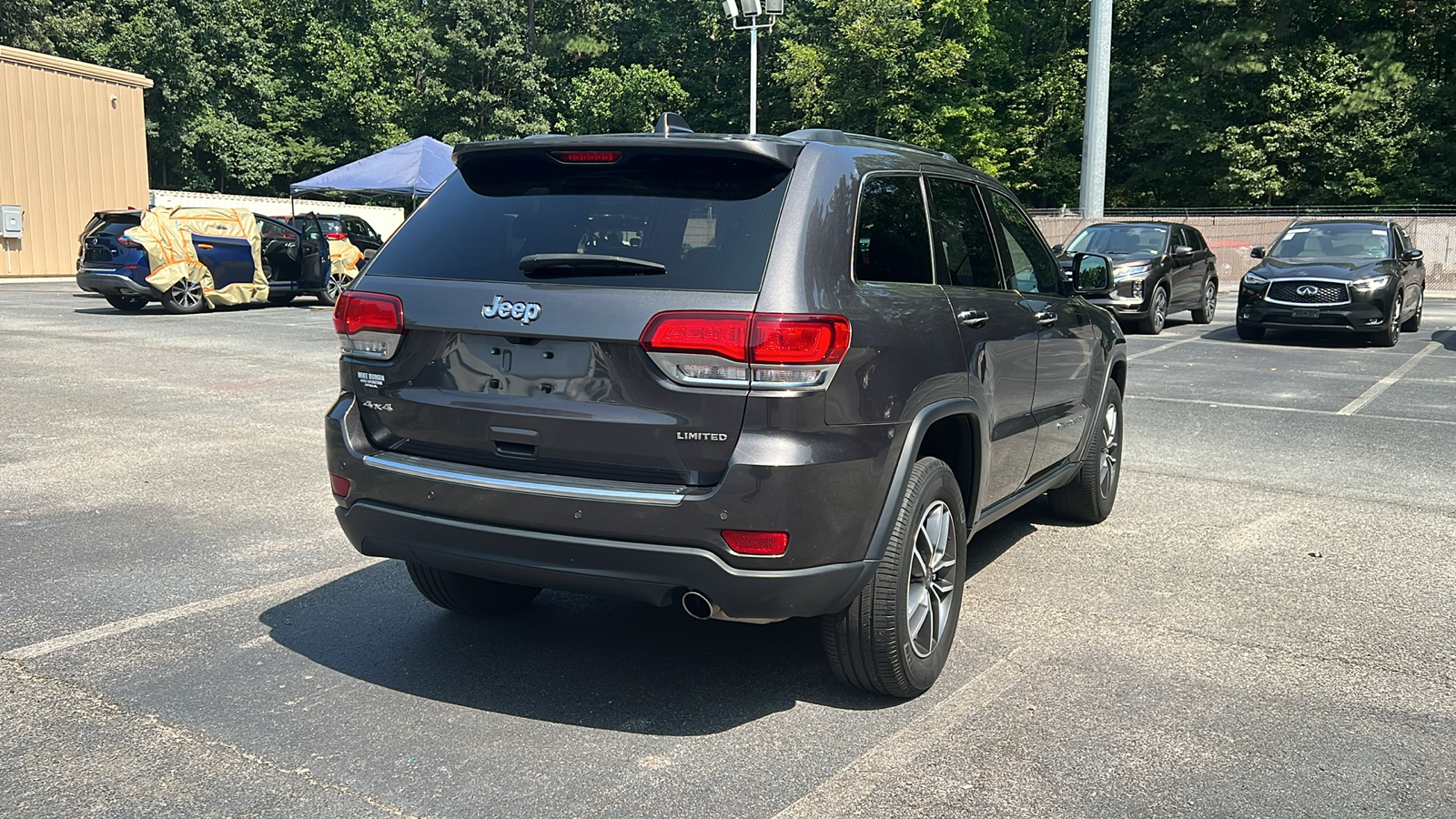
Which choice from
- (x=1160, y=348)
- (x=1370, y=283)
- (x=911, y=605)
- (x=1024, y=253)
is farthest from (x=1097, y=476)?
(x=1370, y=283)

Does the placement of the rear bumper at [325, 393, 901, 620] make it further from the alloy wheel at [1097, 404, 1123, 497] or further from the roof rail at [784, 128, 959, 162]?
Result: the alloy wheel at [1097, 404, 1123, 497]

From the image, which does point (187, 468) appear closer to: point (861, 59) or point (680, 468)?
point (680, 468)

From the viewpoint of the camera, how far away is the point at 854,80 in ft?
152

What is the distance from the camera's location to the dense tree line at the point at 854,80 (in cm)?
3675

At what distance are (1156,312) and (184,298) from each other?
1503 cm

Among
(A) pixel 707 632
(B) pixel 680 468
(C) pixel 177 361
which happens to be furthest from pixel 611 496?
(C) pixel 177 361

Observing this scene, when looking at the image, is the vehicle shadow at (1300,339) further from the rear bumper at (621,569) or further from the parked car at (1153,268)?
the rear bumper at (621,569)

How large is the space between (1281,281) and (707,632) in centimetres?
1345

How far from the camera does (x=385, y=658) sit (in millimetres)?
4141

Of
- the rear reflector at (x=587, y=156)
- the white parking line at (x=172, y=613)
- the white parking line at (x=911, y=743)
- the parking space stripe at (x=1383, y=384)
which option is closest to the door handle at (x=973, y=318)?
the white parking line at (x=911, y=743)

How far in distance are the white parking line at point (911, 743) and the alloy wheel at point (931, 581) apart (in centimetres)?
21

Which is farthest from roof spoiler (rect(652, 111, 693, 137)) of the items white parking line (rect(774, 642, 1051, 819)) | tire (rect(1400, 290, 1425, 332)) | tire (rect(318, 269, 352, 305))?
tire (rect(318, 269, 352, 305))

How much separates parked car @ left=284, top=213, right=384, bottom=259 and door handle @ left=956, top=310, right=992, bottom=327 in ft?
57.0

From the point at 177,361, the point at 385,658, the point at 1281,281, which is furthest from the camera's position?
the point at 1281,281
